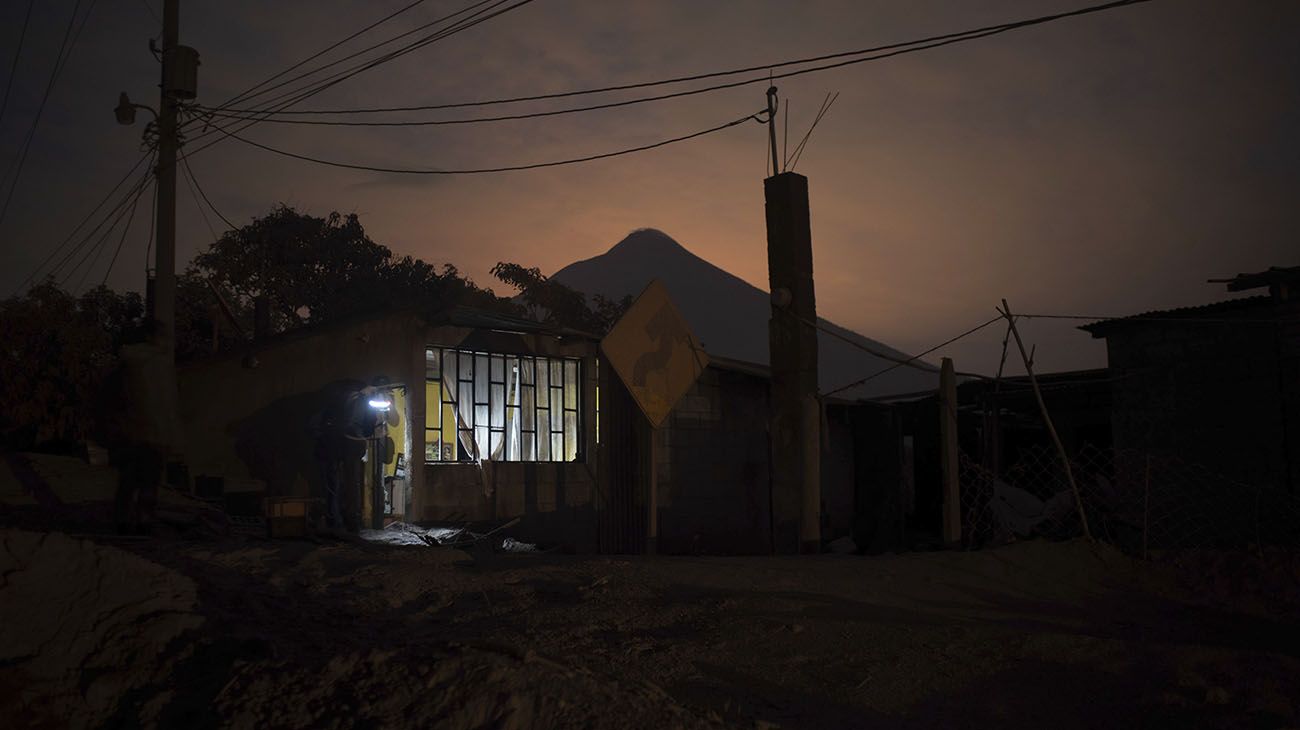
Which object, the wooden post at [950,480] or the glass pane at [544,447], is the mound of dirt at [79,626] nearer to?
the wooden post at [950,480]

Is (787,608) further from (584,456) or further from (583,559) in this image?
(584,456)

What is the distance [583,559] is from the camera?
759cm

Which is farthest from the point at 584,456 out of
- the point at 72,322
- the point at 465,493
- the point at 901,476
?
the point at 72,322

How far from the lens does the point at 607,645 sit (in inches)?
188

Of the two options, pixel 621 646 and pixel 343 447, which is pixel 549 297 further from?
pixel 621 646

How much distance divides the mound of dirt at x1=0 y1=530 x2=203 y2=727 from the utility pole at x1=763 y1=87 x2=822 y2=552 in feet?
17.1

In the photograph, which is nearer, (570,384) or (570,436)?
(570,436)

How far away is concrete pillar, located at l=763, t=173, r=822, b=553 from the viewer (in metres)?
8.77

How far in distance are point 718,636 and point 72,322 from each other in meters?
18.3

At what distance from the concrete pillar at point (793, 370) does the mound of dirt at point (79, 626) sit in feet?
17.1

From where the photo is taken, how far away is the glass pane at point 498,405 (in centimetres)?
1452

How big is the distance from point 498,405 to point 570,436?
141 centimetres

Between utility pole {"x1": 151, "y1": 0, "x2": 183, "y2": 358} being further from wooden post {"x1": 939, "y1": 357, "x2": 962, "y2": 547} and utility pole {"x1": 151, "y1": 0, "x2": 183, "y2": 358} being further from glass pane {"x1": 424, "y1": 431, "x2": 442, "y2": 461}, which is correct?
wooden post {"x1": 939, "y1": 357, "x2": 962, "y2": 547}

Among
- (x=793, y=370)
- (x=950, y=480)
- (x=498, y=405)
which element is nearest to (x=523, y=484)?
(x=498, y=405)
